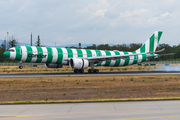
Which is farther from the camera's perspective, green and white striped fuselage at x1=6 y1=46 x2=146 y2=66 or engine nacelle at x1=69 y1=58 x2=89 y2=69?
engine nacelle at x1=69 y1=58 x2=89 y2=69

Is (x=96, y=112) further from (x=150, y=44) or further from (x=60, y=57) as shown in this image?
(x=150, y=44)

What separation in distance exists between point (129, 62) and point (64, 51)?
1632 centimetres

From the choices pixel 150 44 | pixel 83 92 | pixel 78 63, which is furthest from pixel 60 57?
pixel 150 44

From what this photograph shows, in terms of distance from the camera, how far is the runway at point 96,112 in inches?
388

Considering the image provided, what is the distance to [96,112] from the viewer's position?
35.9ft

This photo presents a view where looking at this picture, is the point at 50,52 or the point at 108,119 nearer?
the point at 108,119

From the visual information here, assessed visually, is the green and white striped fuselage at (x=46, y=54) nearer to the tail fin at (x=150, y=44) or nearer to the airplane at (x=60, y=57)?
the airplane at (x=60, y=57)

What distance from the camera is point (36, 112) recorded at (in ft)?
36.3

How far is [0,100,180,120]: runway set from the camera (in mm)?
9859

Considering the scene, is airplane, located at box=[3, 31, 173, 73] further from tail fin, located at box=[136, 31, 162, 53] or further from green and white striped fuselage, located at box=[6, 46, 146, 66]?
tail fin, located at box=[136, 31, 162, 53]

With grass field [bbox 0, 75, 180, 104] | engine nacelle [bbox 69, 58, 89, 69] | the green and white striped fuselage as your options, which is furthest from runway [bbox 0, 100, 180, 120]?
the green and white striped fuselage

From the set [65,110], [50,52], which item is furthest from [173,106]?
[50,52]

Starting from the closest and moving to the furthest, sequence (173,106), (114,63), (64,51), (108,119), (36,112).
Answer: (108,119), (36,112), (173,106), (64,51), (114,63)

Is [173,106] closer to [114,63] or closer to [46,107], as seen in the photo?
[46,107]
